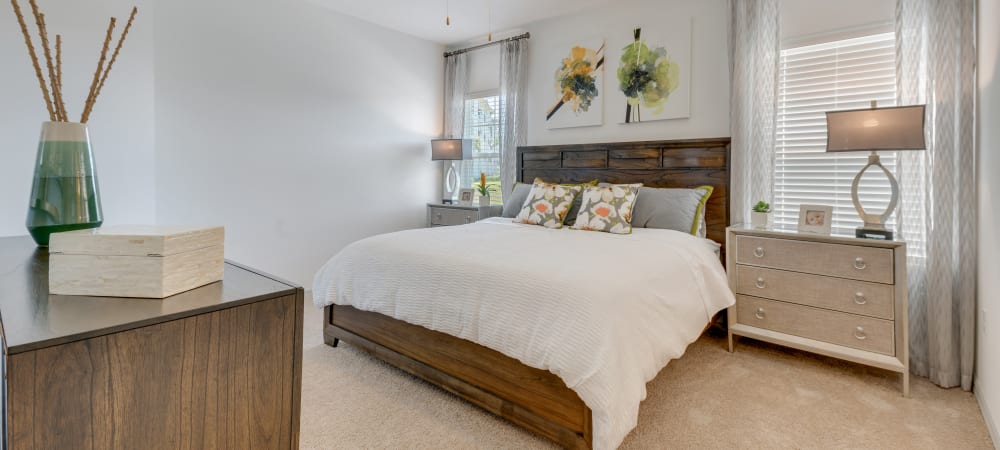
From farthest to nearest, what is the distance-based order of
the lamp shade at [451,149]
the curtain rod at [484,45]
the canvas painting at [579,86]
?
1. the lamp shade at [451,149]
2. the curtain rod at [484,45]
3. the canvas painting at [579,86]

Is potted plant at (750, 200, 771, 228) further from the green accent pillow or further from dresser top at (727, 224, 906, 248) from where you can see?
the green accent pillow

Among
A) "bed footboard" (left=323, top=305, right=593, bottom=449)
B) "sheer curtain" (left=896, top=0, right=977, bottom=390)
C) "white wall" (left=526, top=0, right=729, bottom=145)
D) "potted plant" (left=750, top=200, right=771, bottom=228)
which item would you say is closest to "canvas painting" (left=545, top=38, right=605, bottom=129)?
"white wall" (left=526, top=0, right=729, bottom=145)

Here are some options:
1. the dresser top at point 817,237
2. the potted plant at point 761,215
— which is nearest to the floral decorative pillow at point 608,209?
the dresser top at point 817,237

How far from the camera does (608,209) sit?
2.97 metres

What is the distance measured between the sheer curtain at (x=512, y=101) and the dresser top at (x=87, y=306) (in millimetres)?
3604

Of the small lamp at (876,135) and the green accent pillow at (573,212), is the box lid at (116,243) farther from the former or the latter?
the small lamp at (876,135)

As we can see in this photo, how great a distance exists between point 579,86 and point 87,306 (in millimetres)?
3748

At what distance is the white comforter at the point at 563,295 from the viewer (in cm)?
158

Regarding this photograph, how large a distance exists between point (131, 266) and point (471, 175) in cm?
429

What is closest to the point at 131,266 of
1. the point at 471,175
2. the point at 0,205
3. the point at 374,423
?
the point at 374,423

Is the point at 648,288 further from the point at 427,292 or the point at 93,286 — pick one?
the point at 93,286

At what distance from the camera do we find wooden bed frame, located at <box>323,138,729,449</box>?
1757 mm

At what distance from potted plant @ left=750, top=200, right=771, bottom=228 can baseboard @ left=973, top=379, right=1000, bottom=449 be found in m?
1.20

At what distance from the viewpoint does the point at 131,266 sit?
2.41ft
